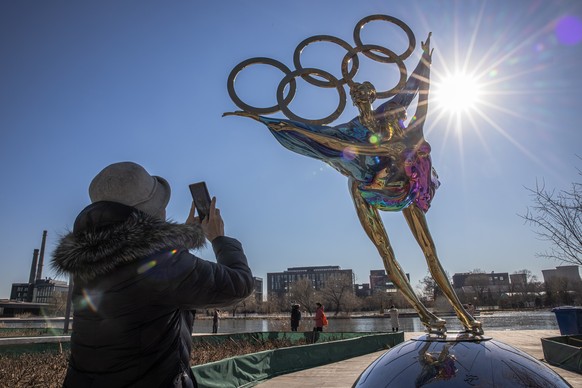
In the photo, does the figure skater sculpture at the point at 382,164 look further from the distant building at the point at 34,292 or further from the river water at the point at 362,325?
the distant building at the point at 34,292

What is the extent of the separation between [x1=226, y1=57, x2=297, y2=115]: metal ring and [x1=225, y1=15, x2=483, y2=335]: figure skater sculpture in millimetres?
606

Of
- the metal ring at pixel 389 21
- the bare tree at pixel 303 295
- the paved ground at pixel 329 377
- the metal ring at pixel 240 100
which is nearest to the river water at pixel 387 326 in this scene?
the paved ground at pixel 329 377

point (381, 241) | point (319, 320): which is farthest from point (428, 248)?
point (319, 320)

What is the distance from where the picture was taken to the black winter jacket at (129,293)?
162cm

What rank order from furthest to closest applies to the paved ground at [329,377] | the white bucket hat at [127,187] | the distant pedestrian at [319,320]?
1. the distant pedestrian at [319,320]
2. the paved ground at [329,377]
3. the white bucket hat at [127,187]

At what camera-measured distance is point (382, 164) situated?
378 cm

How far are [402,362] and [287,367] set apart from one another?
6948 mm

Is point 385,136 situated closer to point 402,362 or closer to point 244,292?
point 402,362

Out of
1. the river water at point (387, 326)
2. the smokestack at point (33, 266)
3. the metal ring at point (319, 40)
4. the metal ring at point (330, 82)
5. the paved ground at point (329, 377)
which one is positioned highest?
the smokestack at point (33, 266)

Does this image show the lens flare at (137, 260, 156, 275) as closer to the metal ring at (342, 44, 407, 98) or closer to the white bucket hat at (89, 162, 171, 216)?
the white bucket hat at (89, 162, 171, 216)

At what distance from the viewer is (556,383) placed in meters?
2.56

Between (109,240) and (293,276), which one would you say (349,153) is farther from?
(293,276)

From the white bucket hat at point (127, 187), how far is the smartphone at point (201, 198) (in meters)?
0.30

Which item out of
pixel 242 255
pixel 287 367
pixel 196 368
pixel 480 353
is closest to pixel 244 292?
pixel 242 255
